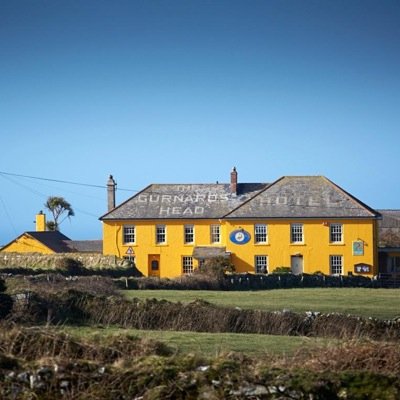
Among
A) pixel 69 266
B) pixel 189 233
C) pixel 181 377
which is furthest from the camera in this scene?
pixel 189 233

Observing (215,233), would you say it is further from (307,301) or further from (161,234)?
(307,301)

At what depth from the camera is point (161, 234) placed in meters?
68.1

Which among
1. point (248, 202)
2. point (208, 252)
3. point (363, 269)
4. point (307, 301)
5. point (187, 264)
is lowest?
point (307, 301)

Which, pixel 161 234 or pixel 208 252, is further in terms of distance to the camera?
pixel 161 234

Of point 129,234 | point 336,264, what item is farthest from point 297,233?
point 129,234

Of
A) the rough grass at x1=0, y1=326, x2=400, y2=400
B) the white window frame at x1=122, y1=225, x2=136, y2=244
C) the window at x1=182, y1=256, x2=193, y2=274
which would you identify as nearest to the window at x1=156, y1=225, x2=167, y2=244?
the white window frame at x1=122, y1=225, x2=136, y2=244

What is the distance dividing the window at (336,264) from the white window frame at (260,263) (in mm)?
4753

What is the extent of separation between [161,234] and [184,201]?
322 cm

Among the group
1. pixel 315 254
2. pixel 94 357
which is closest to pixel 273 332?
pixel 94 357

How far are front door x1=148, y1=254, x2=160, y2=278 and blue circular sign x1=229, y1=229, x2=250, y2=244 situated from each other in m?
6.28

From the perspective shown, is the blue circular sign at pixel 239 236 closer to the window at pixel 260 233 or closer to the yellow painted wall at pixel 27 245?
the window at pixel 260 233

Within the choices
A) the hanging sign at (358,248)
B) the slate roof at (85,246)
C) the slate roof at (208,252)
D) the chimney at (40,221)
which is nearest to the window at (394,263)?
the hanging sign at (358,248)

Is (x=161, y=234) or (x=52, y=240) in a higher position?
(x=161, y=234)

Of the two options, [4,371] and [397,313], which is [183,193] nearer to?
[397,313]
